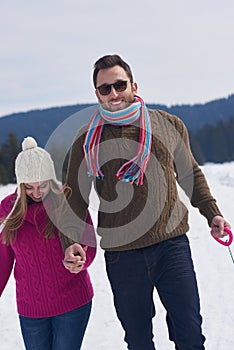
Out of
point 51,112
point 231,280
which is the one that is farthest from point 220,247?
point 51,112

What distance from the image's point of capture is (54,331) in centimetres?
274

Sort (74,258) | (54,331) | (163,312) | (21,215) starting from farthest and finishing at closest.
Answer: (163,312), (54,331), (21,215), (74,258)

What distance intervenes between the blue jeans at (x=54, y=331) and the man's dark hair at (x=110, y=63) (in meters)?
1.35

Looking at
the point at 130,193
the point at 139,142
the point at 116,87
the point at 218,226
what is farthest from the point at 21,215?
the point at 218,226

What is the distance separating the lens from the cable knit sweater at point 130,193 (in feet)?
8.44

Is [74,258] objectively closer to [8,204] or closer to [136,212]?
[136,212]

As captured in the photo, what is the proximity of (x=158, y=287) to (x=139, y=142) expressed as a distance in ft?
2.64

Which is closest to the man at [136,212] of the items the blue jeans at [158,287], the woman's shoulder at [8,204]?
the blue jeans at [158,287]

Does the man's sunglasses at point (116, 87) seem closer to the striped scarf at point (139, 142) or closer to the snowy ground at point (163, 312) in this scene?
the striped scarf at point (139, 142)

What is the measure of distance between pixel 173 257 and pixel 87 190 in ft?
1.98

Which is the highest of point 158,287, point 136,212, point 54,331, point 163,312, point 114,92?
point 114,92

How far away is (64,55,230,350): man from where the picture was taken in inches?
101

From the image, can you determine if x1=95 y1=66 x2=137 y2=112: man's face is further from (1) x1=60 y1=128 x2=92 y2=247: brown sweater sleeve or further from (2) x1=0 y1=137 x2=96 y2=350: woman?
(2) x1=0 y1=137 x2=96 y2=350: woman

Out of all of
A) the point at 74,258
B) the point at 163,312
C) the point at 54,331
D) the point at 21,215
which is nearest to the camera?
the point at 74,258
